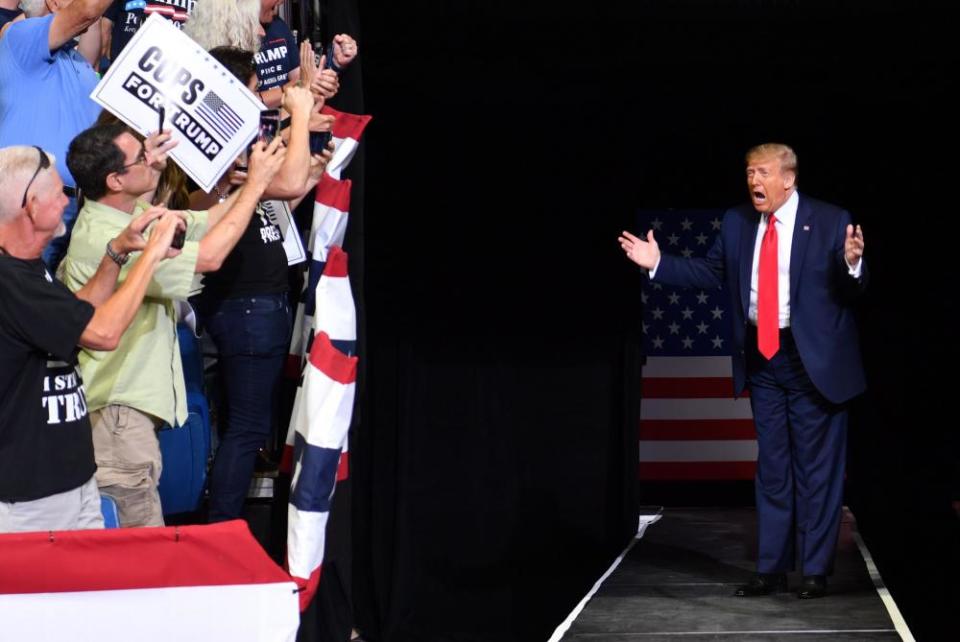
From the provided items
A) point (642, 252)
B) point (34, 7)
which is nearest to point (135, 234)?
point (34, 7)

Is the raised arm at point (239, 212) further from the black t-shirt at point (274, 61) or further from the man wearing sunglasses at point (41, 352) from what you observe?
the black t-shirt at point (274, 61)

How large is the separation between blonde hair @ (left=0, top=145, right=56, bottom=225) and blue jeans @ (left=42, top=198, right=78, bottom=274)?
26.3 inches

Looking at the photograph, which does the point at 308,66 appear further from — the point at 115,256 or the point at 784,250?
the point at 784,250

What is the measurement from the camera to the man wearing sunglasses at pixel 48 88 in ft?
12.0

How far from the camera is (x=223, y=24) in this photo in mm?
4188

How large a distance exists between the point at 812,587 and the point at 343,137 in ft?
7.04

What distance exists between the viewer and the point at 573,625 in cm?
440

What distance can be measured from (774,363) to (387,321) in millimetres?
2528

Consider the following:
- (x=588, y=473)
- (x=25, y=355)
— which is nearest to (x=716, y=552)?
(x=588, y=473)

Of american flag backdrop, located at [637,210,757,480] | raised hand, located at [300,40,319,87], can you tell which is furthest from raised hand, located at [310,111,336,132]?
american flag backdrop, located at [637,210,757,480]

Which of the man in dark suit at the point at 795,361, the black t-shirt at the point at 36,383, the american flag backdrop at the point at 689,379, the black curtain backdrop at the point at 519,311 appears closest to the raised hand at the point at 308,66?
the man in dark suit at the point at 795,361

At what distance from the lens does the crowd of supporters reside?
3.04 meters

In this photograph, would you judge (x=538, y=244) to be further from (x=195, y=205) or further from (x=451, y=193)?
(x=195, y=205)

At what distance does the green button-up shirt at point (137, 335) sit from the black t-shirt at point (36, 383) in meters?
0.42
